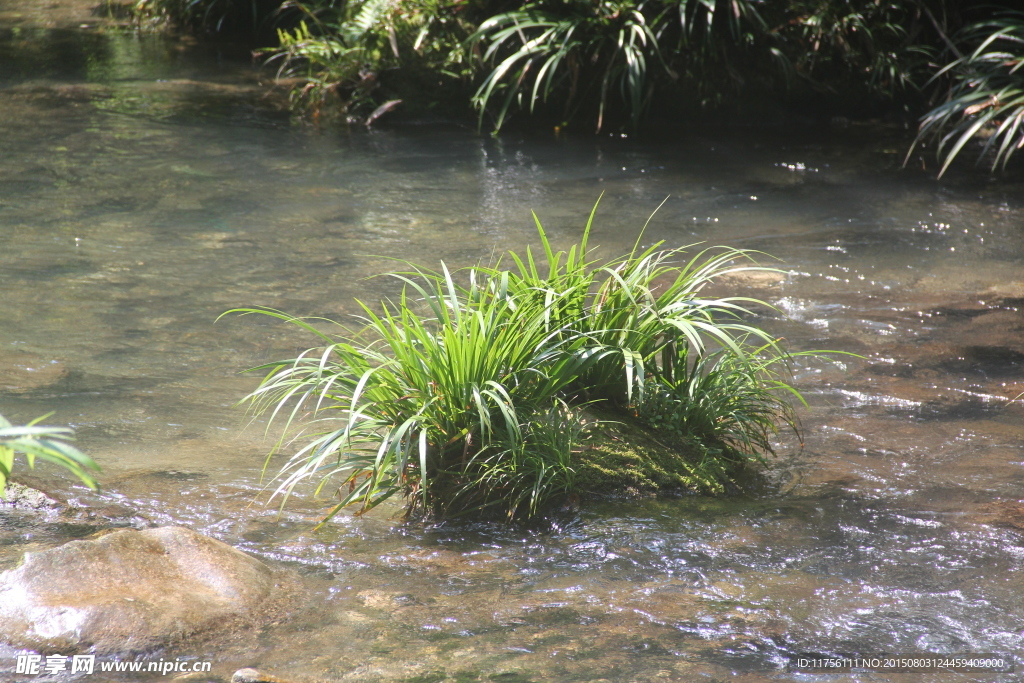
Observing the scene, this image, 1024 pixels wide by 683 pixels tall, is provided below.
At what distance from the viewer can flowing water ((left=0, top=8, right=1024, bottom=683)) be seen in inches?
100.0

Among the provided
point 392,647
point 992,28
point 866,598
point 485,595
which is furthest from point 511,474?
point 992,28

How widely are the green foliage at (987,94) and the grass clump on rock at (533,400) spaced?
16.5 ft

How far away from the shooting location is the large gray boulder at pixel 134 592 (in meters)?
2.35

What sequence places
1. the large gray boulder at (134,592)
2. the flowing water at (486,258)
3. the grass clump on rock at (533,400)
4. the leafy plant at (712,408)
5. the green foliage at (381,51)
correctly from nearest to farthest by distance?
the large gray boulder at (134,592), the flowing water at (486,258), the grass clump on rock at (533,400), the leafy plant at (712,408), the green foliage at (381,51)

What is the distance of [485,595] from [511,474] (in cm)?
48

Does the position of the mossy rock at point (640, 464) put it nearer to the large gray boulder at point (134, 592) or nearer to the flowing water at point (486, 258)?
the flowing water at point (486, 258)

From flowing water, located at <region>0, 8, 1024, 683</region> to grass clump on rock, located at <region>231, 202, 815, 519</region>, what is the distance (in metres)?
0.15

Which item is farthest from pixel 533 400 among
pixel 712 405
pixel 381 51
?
pixel 381 51

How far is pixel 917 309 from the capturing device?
5168mm

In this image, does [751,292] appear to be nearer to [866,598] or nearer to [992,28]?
[866,598]

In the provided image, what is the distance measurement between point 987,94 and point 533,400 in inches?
257

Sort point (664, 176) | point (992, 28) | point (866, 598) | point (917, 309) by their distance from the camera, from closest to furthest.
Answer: point (866, 598)
point (917, 309)
point (664, 176)
point (992, 28)

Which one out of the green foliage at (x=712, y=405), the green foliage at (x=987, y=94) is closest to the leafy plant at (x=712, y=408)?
the green foliage at (x=712, y=405)

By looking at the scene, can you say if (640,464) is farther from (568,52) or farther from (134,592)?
(568,52)
